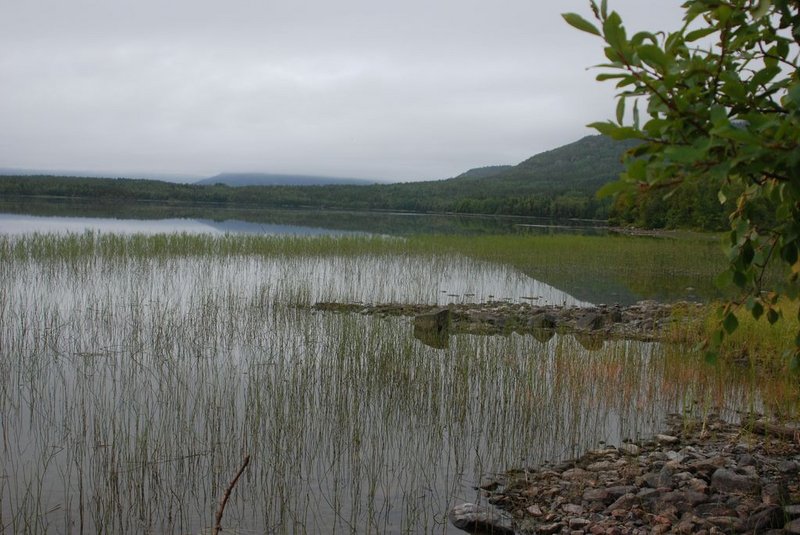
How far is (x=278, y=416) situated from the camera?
6609 mm

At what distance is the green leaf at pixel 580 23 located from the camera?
2.22 metres

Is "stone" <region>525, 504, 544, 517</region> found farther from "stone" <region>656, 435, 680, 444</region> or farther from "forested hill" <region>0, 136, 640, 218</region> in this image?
"forested hill" <region>0, 136, 640, 218</region>

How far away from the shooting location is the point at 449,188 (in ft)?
492

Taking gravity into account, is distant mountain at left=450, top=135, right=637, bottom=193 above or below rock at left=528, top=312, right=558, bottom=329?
above

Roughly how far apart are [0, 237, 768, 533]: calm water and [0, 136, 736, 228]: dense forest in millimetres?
55697

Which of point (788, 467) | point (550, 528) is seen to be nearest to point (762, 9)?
point (550, 528)

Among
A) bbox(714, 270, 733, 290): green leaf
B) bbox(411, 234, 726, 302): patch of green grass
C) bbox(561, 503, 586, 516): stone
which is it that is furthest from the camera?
bbox(411, 234, 726, 302): patch of green grass

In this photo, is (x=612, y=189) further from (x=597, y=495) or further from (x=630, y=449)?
(x=630, y=449)

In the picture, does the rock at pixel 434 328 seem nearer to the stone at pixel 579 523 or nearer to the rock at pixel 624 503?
the rock at pixel 624 503

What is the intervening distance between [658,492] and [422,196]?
4986 inches

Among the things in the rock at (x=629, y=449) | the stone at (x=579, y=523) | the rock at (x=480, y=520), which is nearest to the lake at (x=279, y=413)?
the rock at (x=480, y=520)

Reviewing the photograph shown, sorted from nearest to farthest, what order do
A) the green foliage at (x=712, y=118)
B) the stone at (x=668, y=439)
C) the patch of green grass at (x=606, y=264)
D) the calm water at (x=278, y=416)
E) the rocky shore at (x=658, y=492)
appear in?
1. the green foliage at (x=712, y=118)
2. the rocky shore at (x=658, y=492)
3. the calm water at (x=278, y=416)
4. the stone at (x=668, y=439)
5. the patch of green grass at (x=606, y=264)

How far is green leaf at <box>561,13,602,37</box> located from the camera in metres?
2.22

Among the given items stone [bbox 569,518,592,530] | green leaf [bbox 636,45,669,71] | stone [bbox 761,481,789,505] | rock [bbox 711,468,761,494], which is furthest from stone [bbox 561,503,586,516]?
green leaf [bbox 636,45,669,71]
